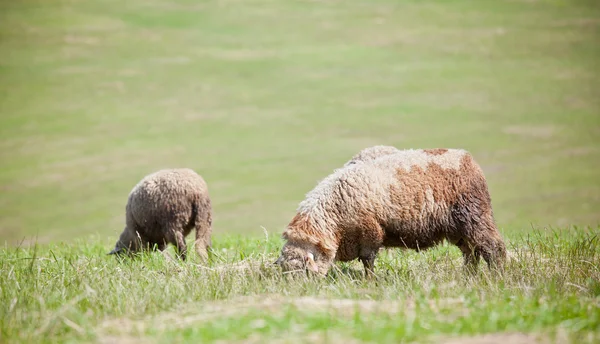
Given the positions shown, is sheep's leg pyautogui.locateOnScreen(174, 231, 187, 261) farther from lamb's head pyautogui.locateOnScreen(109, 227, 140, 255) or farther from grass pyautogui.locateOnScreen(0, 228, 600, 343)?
grass pyautogui.locateOnScreen(0, 228, 600, 343)

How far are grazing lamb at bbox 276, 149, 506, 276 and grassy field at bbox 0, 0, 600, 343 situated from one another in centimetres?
34

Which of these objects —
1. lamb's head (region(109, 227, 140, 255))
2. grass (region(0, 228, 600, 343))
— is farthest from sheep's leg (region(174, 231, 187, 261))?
grass (region(0, 228, 600, 343))

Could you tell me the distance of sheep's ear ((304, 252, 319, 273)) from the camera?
653 centimetres

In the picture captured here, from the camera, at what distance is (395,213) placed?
6.94m

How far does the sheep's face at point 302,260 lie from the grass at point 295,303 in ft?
0.42

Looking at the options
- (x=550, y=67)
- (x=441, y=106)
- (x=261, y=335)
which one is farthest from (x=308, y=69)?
(x=261, y=335)

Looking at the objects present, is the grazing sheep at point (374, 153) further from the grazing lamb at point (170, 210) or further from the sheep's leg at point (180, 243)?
the sheep's leg at point (180, 243)

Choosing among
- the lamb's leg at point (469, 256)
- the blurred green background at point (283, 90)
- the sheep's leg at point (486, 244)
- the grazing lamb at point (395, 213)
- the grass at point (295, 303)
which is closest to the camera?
the grass at point (295, 303)

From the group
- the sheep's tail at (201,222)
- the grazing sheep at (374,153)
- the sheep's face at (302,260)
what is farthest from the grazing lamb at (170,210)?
the sheep's face at (302,260)

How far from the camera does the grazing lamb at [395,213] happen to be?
6.77 m

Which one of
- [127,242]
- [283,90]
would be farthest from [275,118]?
[127,242]

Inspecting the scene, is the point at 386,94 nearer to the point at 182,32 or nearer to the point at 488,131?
the point at 488,131

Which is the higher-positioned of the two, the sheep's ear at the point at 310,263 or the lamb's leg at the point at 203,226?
the sheep's ear at the point at 310,263

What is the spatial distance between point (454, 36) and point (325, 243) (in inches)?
1125
